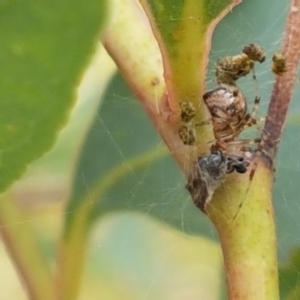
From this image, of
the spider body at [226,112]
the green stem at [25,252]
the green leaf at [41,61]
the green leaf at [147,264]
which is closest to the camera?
the green leaf at [41,61]

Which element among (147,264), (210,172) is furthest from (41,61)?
(147,264)

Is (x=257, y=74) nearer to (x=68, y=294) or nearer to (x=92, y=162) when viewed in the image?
(x=92, y=162)

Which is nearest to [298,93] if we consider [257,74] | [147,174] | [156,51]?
[257,74]

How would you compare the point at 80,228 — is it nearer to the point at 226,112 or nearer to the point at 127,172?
the point at 127,172

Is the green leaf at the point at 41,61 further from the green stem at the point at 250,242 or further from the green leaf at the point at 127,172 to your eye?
the green leaf at the point at 127,172

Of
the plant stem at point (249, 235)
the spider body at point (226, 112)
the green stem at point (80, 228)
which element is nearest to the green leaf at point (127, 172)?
the green stem at point (80, 228)

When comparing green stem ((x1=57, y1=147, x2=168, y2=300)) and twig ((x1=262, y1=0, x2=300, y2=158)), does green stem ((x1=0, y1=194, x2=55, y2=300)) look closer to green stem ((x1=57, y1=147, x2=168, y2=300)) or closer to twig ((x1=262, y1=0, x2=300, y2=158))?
green stem ((x1=57, y1=147, x2=168, y2=300))

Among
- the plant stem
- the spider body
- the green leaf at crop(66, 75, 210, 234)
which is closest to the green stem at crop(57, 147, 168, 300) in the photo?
the green leaf at crop(66, 75, 210, 234)
